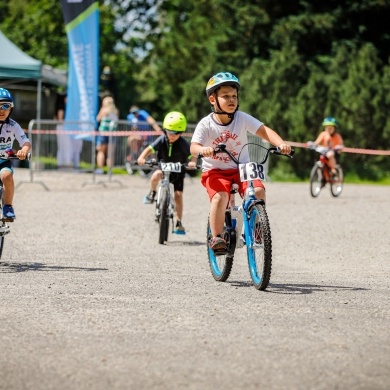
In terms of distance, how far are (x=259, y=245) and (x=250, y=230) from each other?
27 centimetres

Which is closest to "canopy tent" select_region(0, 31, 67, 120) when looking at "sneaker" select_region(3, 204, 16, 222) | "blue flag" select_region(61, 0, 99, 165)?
"blue flag" select_region(61, 0, 99, 165)

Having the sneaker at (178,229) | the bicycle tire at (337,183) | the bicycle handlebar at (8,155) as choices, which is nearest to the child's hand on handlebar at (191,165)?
the sneaker at (178,229)

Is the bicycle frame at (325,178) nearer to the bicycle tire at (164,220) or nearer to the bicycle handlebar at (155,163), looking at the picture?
the bicycle handlebar at (155,163)

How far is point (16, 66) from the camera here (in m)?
27.3

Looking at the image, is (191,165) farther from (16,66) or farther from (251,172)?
(16,66)

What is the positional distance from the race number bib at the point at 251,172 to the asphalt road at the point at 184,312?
0.92 meters

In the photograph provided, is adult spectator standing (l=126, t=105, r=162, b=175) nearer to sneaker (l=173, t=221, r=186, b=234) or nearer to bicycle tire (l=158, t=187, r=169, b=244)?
sneaker (l=173, t=221, r=186, b=234)

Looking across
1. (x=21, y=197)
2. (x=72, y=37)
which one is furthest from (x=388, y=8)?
(x=21, y=197)

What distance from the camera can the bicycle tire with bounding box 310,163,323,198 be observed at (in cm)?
2313

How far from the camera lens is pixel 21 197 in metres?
21.6

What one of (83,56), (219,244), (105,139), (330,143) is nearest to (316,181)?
(330,143)

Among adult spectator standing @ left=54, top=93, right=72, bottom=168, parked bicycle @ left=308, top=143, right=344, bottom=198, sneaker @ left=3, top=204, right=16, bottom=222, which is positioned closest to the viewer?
sneaker @ left=3, top=204, right=16, bottom=222

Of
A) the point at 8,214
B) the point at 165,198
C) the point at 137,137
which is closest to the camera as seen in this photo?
the point at 8,214

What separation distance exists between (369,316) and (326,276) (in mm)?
2790
